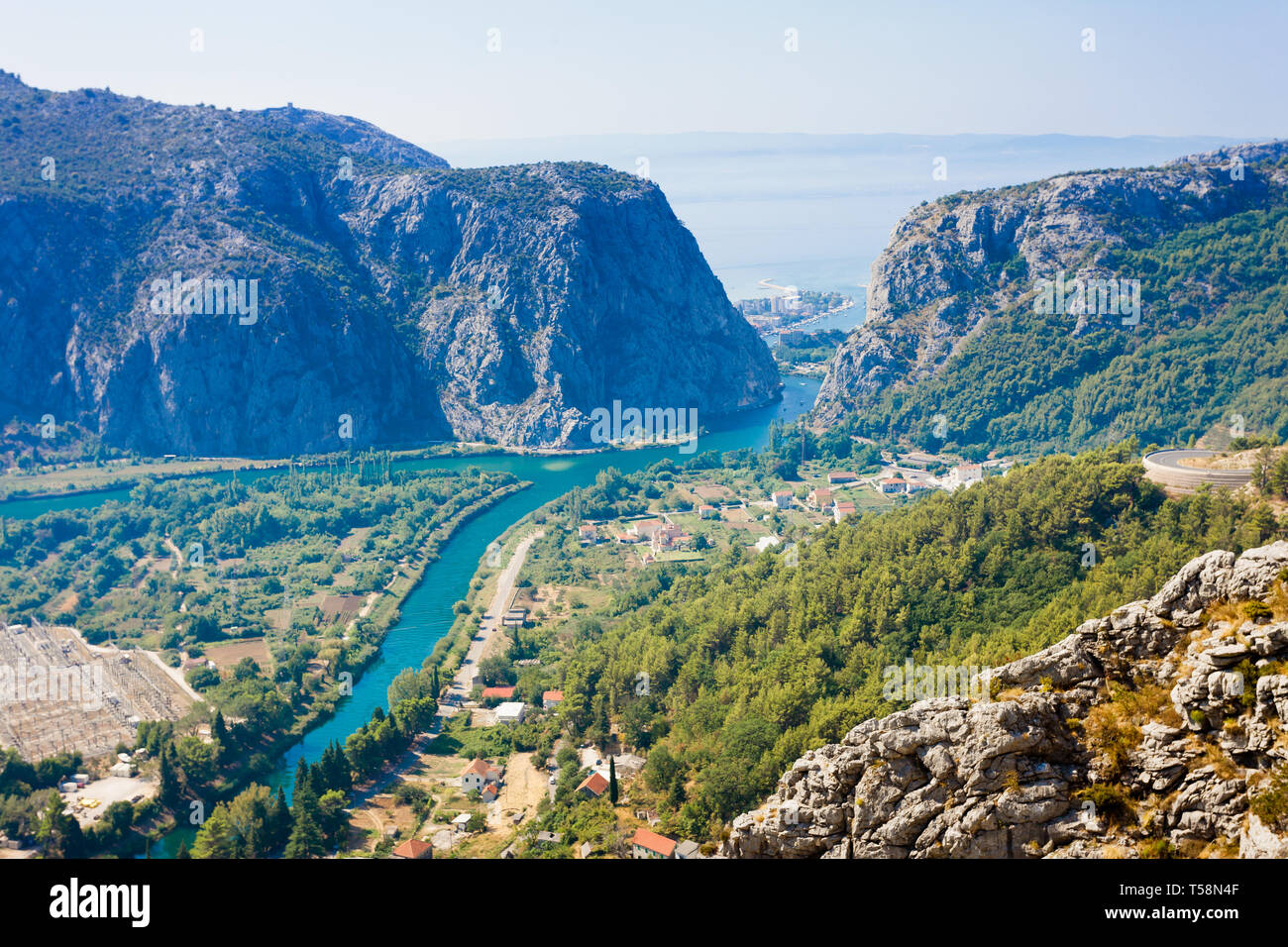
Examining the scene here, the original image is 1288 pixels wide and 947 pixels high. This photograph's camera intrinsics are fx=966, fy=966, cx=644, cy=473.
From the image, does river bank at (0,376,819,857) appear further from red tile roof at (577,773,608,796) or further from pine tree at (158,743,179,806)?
red tile roof at (577,773,608,796)

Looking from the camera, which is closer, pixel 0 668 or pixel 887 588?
pixel 887 588

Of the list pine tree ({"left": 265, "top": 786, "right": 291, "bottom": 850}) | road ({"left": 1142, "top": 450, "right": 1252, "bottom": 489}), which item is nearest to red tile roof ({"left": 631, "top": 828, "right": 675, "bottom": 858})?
pine tree ({"left": 265, "top": 786, "right": 291, "bottom": 850})

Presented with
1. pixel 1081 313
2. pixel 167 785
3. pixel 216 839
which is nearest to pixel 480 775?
pixel 216 839

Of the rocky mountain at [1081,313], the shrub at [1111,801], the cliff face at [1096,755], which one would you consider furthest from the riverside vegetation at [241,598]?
the rocky mountain at [1081,313]
